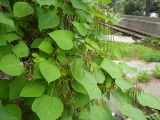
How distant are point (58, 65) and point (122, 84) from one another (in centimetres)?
36

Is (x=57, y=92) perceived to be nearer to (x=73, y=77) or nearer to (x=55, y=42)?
(x=73, y=77)

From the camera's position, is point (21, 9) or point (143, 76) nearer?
point (21, 9)

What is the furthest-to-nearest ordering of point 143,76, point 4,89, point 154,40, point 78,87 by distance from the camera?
1. point 154,40
2. point 143,76
3. point 4,89
4. point 78,87

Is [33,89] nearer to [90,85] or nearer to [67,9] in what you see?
[90,85]

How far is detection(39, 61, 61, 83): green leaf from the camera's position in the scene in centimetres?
138

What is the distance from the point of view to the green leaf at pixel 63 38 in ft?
4.89

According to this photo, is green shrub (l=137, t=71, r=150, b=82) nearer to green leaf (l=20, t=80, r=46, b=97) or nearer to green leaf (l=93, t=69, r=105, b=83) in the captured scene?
green leaf (l=93, t=69, r=105, b=83)

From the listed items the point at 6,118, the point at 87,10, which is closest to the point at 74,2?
the point at 87,10

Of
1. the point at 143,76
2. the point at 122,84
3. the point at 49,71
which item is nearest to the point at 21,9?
the point at 49,71

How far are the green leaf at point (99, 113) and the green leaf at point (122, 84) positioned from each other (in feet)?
0.51

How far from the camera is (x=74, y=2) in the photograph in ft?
5.12

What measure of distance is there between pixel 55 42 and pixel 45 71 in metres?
0.23

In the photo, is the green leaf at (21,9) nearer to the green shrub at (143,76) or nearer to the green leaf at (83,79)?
the green leaf at (83,79)

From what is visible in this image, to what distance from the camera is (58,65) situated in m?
1.52
